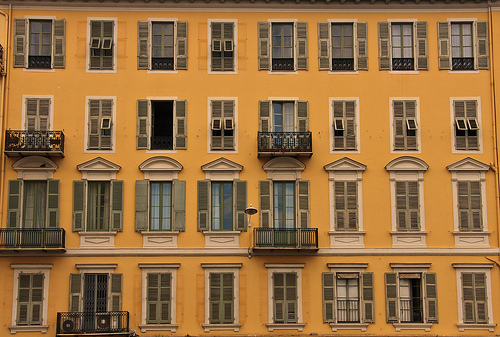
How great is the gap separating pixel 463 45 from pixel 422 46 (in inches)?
72.6

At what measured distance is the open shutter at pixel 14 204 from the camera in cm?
3073

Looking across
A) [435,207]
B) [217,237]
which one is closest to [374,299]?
[435,207]

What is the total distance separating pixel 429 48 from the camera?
3238 cm

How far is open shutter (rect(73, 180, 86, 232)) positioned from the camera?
30.8m

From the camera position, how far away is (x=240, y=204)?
31125mm

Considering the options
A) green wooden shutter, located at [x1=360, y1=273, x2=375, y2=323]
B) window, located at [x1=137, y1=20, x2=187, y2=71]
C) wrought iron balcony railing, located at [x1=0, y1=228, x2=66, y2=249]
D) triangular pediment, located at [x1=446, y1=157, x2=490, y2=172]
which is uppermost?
window, located at [x1=137, y1=20, x2=187, y2=71]

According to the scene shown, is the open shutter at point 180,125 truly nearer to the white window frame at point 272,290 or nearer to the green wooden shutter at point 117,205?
the green wooden shutter at point 117,205

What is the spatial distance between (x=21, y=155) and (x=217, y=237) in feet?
29.3

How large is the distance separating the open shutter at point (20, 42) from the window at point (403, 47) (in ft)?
50.6

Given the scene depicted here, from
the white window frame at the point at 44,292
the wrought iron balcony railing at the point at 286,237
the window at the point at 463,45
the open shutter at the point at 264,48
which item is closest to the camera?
the white window frame at the point at 44,292

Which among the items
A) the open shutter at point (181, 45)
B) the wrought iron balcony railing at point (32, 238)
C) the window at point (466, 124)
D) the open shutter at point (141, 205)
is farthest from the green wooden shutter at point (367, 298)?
the wrought iron balcony railing at point (32, 238)

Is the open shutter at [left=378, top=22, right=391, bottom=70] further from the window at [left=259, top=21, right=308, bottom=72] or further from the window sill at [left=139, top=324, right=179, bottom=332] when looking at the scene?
the window sill at [left=139, top=324, right=179, bottom=332]

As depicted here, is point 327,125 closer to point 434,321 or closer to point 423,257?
point 423,257

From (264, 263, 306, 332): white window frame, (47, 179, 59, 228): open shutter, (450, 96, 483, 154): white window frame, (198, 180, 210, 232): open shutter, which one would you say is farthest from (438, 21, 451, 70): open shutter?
(47, 179, 59, 228): open shutter
